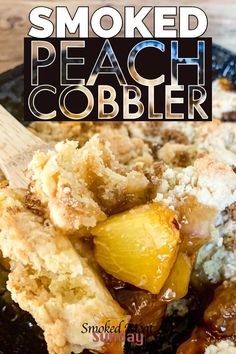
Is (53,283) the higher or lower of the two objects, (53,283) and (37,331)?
the higher

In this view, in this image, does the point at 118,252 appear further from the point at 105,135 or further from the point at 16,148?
the point at 105,135

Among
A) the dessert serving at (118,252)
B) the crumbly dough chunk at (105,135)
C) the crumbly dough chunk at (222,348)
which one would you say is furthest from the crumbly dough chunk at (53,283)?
the crumbly dough chunk at (105,135)

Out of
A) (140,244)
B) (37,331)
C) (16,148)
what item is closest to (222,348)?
(140,244)

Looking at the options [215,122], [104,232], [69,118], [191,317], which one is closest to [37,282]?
[104,232]

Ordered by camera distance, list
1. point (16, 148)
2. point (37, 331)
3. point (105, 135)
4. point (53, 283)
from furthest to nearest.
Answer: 1. point (105, 135)
2. point (16, 148)
3. point (37, 331)
4. point (53, 283)

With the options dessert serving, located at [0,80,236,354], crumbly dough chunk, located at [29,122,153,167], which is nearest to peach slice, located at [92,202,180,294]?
dessert serving, located at [0,80,236,354]

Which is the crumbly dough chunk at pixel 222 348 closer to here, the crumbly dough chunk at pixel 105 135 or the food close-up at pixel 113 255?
the food close-up at pixel 113 255
